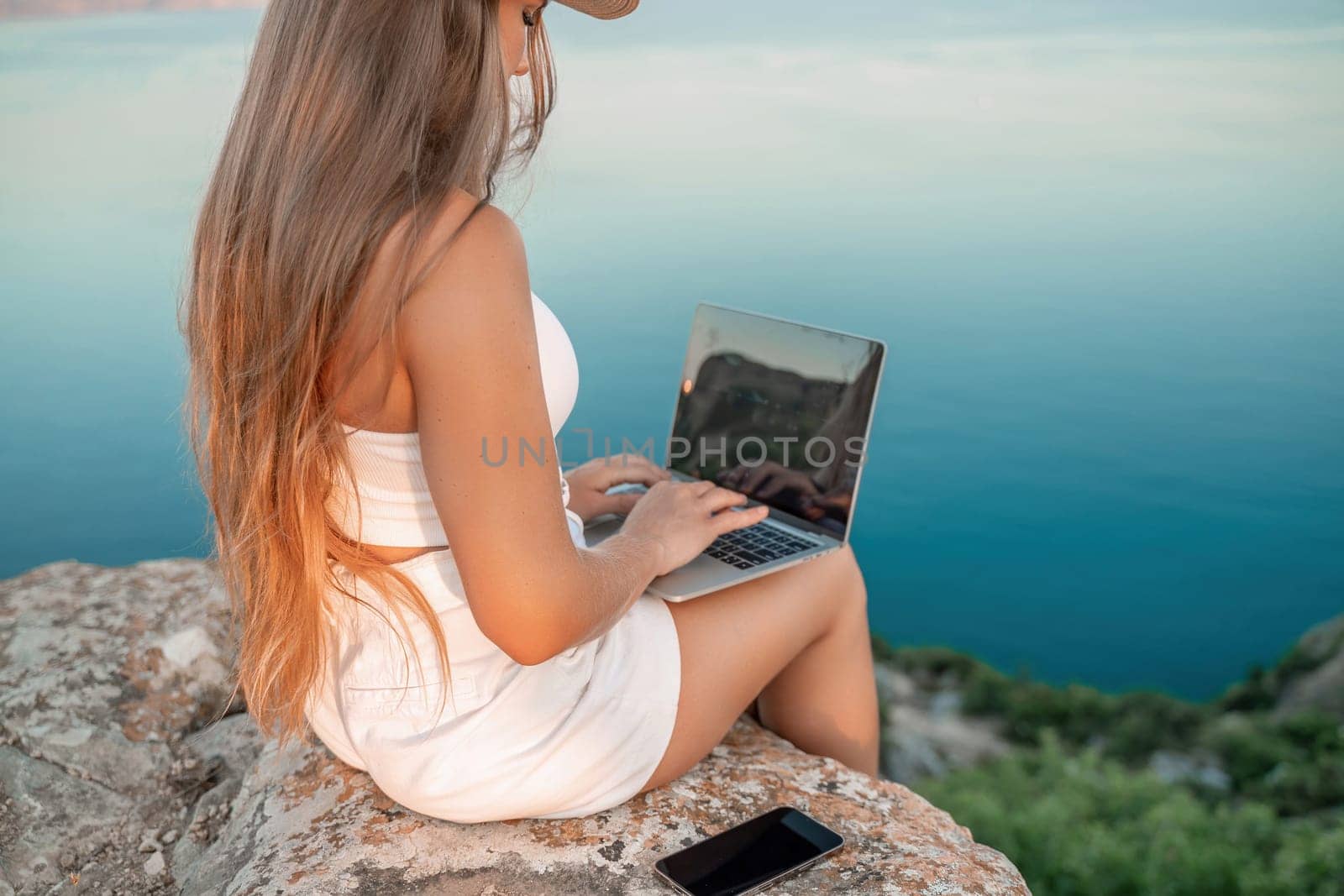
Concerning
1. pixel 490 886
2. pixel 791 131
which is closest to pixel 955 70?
pixel 791 131

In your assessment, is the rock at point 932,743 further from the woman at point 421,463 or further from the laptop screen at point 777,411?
the woman at point 421,463

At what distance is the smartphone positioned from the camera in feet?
4.05

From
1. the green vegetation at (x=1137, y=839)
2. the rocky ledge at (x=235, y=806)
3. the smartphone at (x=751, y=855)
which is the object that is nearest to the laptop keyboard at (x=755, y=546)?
the rocky ledge at (x=235, y=806)

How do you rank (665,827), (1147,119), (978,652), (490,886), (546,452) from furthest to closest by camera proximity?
(978,652) → (1147,119) → (665,827) → (490,886) → (546,452)

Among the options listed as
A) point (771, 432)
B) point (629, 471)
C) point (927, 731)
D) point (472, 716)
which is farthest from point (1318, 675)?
point (472, 716)

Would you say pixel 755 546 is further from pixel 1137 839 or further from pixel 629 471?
pixel 1137 839

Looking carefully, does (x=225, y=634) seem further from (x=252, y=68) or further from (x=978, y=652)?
(x=978, y=652)

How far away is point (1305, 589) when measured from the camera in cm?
397

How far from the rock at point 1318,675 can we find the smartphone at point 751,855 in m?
3.09

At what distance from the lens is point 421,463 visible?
1151 millimetres

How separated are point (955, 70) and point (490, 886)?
10.8ft

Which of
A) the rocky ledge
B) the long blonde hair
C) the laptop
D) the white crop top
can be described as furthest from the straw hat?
the rocky ledge

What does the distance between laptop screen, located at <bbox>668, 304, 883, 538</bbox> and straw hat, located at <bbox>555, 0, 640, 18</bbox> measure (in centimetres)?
64

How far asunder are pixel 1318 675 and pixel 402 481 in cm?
407
